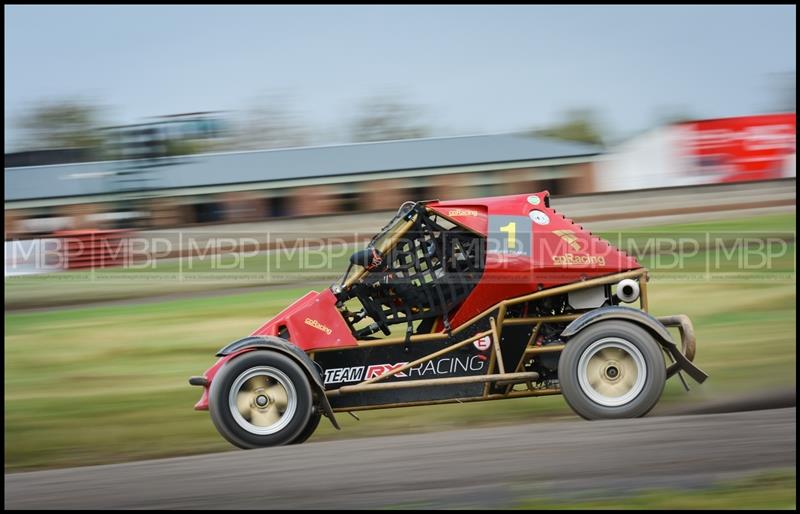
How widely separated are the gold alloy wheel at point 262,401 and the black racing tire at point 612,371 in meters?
2.00

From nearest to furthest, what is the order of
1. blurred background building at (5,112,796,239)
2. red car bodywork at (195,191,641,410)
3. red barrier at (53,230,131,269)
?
red car bodywork at (195,191,641,410) < red barrier at (53,230,131,269) < blurred background building at (5,112,796,239)

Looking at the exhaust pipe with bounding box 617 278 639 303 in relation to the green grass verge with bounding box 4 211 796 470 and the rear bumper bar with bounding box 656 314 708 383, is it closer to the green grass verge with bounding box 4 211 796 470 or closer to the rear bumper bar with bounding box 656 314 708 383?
the rear bumper bar with bounding box 656 314 708 383

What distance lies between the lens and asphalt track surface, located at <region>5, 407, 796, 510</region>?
5.31 meters

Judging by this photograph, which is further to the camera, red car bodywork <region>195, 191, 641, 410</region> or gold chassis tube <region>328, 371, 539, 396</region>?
red car bodywork <region>195, 191, 641, 410</region>

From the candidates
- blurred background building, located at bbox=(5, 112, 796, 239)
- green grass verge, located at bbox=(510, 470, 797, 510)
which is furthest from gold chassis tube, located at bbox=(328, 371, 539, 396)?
blurred background building, located at bbox=(5, 112, 796, 239)

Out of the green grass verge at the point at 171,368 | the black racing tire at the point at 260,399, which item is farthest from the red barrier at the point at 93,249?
the black racing tire at the point at 260,399

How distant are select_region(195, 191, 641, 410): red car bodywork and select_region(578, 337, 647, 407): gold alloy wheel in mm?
601

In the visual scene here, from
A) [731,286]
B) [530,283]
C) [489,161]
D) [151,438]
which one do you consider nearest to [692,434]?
[530,283]

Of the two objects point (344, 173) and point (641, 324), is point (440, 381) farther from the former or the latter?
point (344, 173)

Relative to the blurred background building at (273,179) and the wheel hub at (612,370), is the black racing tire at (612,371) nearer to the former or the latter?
the wheel hub at (612,370)

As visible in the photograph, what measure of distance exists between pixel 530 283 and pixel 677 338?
4547 millimetres

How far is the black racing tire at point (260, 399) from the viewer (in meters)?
6.78

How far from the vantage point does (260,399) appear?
6855 mm

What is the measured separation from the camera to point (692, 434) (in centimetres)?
616
